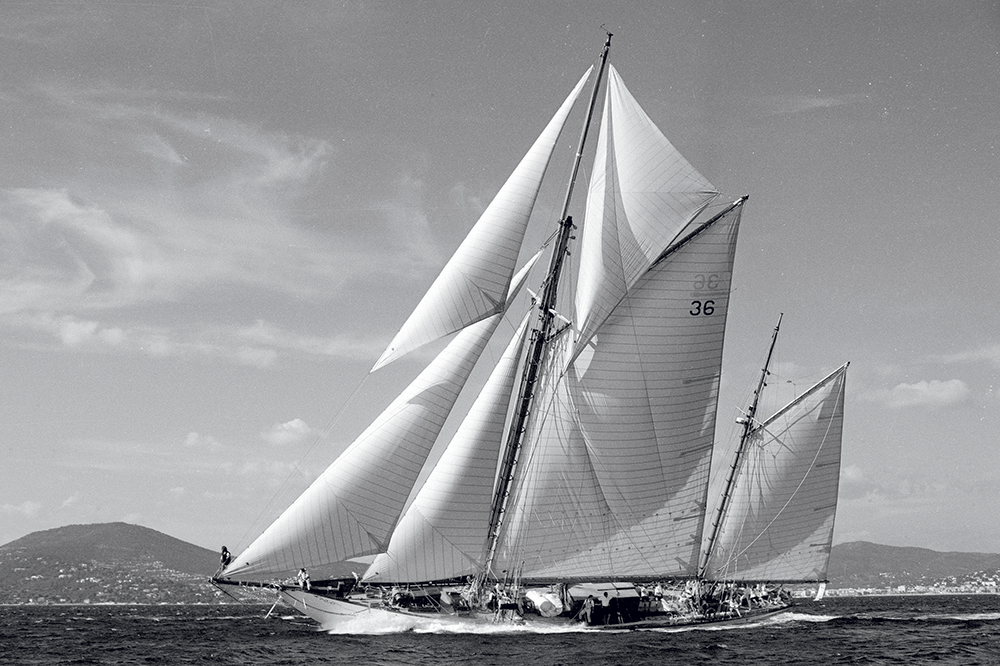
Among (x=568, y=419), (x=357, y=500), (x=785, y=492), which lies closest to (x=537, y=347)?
(x=568, y=419)

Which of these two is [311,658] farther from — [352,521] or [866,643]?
[866,643]

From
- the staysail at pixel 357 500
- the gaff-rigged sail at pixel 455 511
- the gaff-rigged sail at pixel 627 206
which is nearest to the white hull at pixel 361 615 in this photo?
the gaff-rigged sail at pixel 455 511

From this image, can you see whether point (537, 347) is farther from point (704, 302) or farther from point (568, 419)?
point (704, 302)

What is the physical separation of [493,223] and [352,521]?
15.6 meters

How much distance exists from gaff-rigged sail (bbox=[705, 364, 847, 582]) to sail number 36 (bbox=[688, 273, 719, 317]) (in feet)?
52.7

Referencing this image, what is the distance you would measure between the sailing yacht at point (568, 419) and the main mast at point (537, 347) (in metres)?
0.10

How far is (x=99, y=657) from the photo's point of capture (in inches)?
1822

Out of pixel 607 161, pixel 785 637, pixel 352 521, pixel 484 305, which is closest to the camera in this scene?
pixel 352 521

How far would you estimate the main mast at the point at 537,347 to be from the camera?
52.1 meters

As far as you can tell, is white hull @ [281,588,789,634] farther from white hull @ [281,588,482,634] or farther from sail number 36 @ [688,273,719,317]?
sail number 36 @ [688,273,719,317]

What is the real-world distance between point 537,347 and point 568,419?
432 cm

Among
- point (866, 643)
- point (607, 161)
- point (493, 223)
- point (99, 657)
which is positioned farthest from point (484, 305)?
point (866, 643)

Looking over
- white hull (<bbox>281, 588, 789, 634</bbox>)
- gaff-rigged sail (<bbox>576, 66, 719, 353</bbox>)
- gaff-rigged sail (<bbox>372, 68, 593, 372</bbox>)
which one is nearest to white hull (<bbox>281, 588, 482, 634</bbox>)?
white hull (<bbox>281, 588, 789, 634</bbox>)

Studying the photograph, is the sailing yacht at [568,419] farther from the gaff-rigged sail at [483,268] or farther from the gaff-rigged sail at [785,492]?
the gaff-rigged sail at [785,492]
